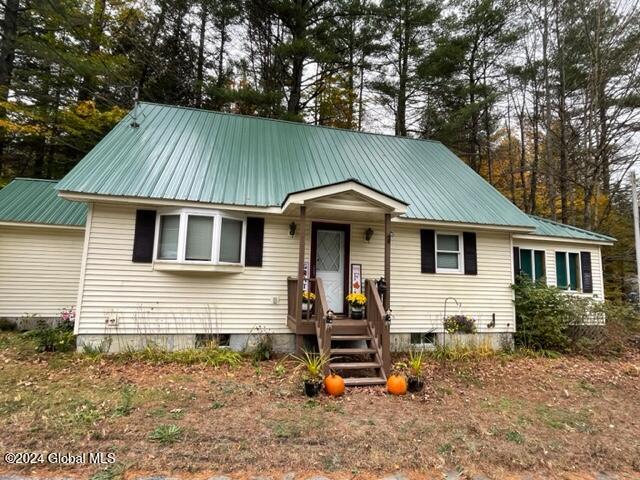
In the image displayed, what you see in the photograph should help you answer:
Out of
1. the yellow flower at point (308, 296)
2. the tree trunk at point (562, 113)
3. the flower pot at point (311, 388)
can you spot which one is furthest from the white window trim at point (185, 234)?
the tree trunk at point (562, 113)

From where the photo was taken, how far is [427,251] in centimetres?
826

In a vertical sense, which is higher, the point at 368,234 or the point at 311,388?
the point at 368,234

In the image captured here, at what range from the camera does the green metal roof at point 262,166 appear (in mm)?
7038

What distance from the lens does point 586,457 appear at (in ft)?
12.0

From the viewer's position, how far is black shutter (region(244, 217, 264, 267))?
724cm

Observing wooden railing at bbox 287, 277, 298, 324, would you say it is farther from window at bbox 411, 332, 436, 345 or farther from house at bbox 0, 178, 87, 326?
house at bbox 0, 178, 87, 326

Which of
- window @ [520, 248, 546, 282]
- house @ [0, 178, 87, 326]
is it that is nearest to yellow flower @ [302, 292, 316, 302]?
house @ [0, 178, 87, 326]

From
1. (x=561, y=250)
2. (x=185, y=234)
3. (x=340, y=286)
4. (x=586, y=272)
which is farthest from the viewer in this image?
(x=586, y=272)

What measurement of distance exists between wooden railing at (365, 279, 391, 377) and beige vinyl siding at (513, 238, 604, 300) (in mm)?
6017

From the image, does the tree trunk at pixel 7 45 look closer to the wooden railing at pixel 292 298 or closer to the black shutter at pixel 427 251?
the wooden railing at pixel 292 298

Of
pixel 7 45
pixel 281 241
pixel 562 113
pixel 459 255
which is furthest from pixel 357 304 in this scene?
pixel 7 45

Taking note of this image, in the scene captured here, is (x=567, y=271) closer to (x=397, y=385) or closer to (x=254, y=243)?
(x=397, y=385)

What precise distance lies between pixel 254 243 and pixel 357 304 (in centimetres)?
259

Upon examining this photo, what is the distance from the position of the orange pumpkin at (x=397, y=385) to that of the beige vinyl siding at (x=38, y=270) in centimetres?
896
